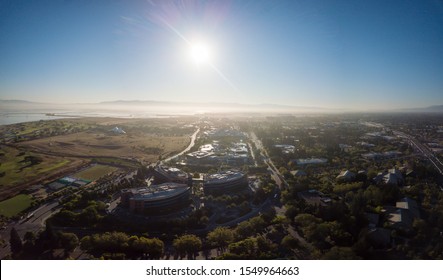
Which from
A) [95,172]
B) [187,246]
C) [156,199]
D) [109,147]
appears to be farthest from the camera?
[109,147]

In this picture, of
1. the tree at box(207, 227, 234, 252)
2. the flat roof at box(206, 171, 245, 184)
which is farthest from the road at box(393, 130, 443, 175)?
the tree at box(207, 227, 234, 252)

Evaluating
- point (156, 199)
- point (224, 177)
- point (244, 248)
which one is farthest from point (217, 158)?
point (244, 248)

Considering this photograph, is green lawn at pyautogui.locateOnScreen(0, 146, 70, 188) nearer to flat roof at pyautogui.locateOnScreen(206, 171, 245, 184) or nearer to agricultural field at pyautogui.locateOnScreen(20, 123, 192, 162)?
agricultural field at pyautogui.locateOnScreen(20, 123, 192, 162)

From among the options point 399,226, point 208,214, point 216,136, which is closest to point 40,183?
point 208,214

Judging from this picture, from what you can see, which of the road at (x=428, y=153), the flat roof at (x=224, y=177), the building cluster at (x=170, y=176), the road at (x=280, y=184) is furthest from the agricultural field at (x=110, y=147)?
the road at (x=428, y=153)

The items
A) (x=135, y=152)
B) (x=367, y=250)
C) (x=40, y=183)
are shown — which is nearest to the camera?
(x=367, y=250)

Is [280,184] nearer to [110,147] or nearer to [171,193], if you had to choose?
[171,193]
